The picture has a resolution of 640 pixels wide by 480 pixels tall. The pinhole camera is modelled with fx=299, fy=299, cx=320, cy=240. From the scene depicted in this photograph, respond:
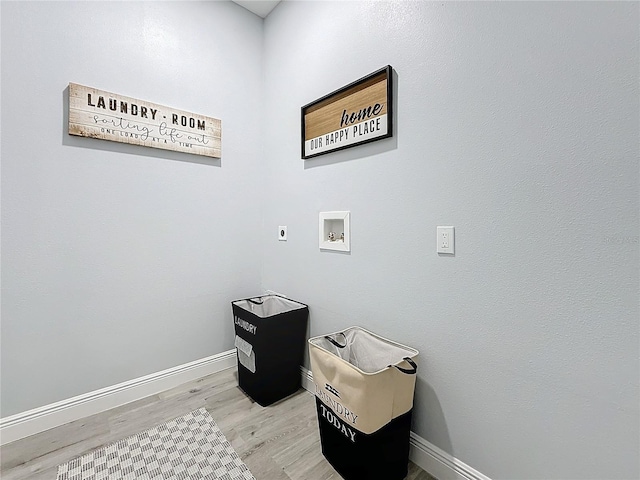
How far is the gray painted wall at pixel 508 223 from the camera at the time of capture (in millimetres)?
907

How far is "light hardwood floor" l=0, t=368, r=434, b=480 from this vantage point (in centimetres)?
136

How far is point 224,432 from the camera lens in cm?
159

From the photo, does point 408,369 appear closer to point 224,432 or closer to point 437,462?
point 437,462

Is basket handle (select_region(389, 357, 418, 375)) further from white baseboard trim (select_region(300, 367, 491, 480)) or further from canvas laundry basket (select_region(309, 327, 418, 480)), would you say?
white baseboard trim (select_region(300, 367, 491, 480))

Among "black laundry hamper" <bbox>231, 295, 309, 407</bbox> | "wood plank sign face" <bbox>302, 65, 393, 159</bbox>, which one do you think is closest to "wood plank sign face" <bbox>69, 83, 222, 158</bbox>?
"wood plank sign face" <bbox>302, 65, 393, 159</bbox>

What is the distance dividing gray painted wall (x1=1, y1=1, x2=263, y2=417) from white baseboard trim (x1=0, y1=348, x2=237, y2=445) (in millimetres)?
49

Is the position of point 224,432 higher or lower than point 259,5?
lower

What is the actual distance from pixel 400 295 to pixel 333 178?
798 mm

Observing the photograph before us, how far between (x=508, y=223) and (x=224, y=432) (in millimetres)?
1695

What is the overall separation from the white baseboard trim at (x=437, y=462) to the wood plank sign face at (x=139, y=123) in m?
2.13

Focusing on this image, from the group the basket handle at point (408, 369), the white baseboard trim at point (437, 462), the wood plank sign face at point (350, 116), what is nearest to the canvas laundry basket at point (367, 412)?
the basket handle at point (408, 369)

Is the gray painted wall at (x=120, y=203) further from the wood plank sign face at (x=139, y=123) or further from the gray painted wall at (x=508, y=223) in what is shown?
the gray painted wall at (x=508, y=223)

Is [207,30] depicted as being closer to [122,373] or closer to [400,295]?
[400,295]

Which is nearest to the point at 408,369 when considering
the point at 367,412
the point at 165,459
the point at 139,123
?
the point at 367,412
